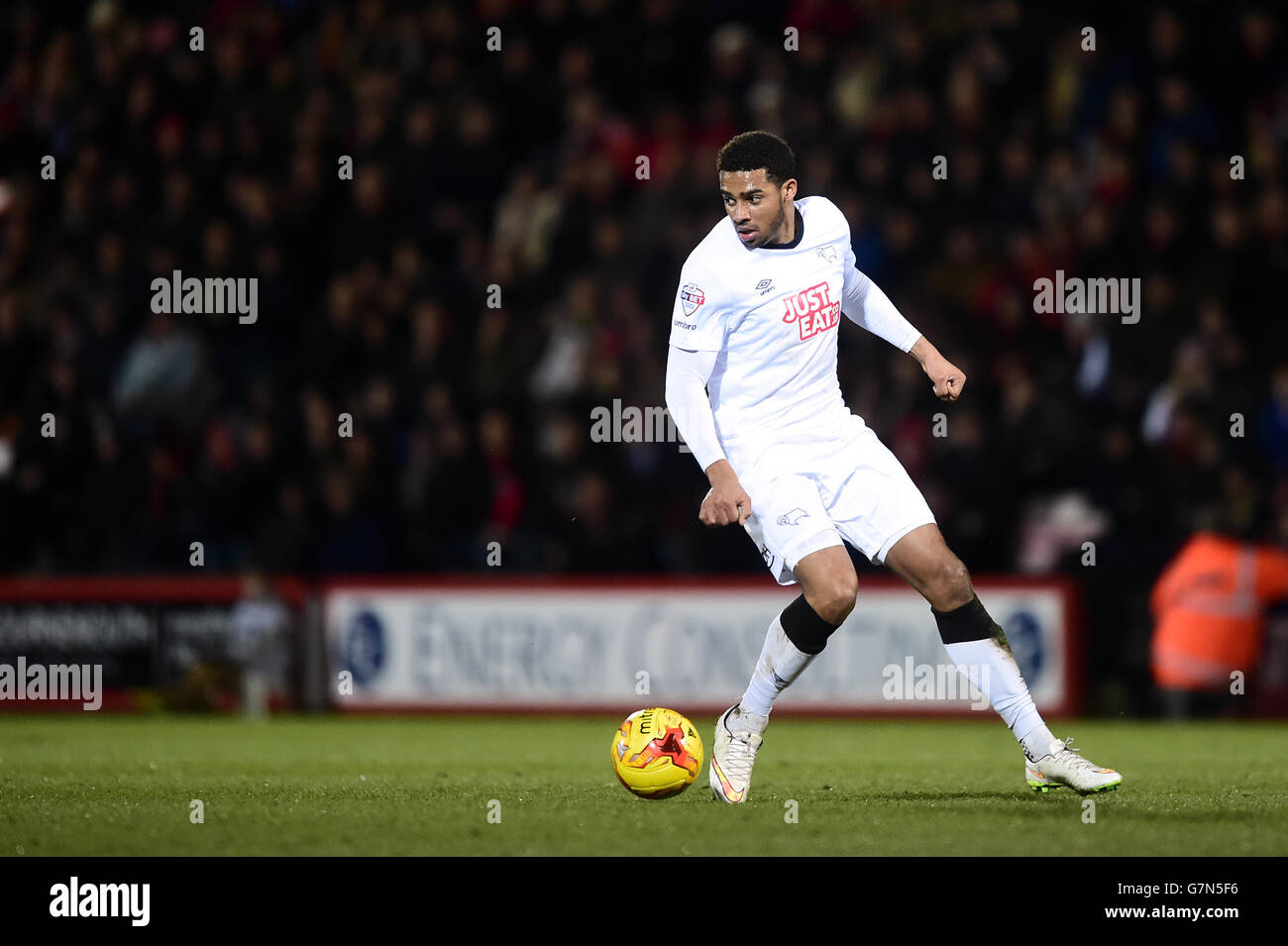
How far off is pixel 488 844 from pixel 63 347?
9.80 meters

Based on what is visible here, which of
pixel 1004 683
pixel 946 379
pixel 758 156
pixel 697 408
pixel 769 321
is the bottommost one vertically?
pixel 1004 683

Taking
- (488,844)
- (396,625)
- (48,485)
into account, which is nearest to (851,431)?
(488,844)

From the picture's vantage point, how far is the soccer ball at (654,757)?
7043 millimetres

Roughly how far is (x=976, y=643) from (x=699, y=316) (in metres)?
1.53

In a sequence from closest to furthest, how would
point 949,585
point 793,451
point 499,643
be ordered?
point 949,585, point 793,451, point 499,643

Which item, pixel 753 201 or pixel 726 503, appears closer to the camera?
pixel 726 503

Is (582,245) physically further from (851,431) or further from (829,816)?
(829,816)

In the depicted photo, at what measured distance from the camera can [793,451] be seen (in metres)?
7.14
